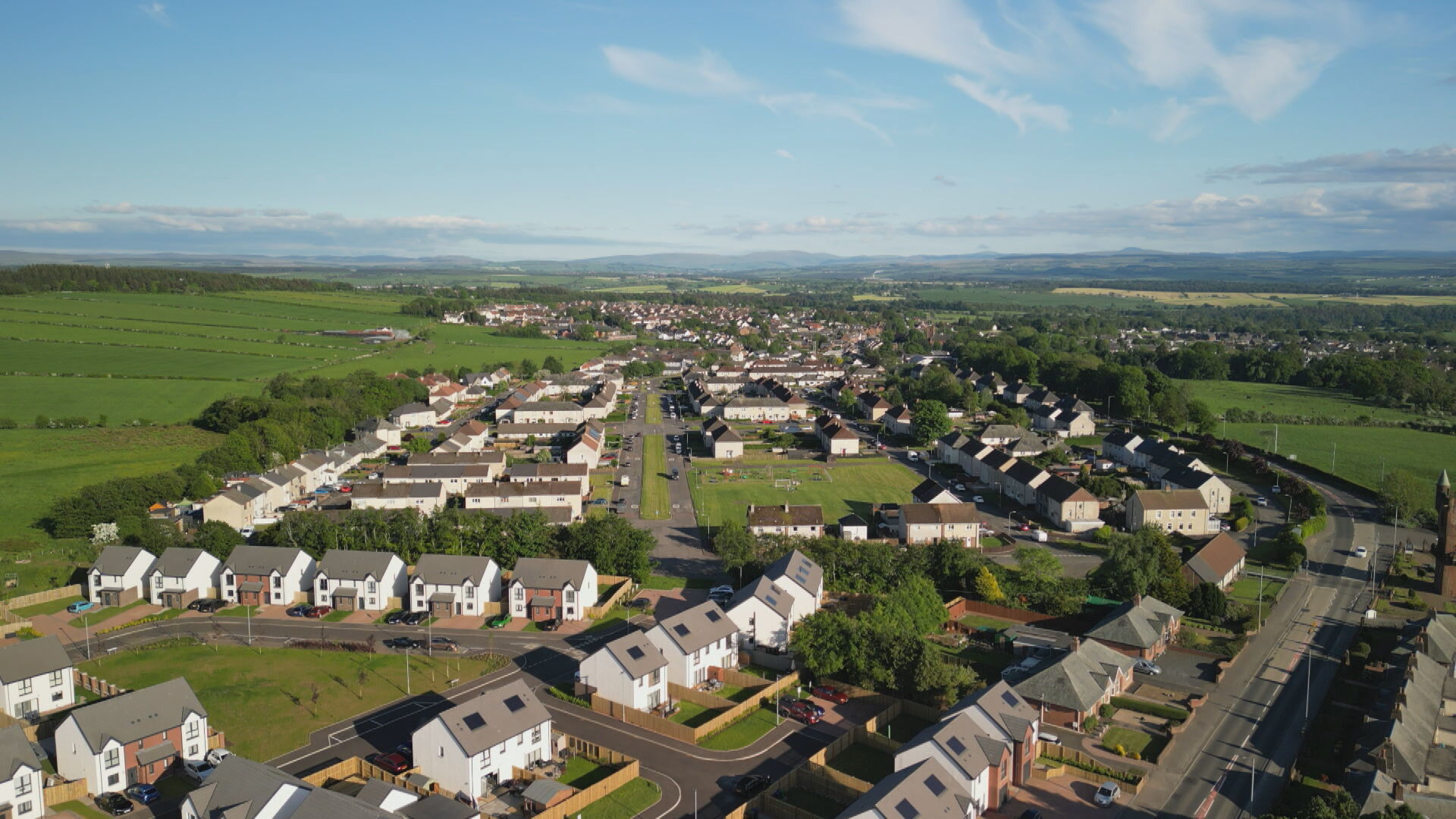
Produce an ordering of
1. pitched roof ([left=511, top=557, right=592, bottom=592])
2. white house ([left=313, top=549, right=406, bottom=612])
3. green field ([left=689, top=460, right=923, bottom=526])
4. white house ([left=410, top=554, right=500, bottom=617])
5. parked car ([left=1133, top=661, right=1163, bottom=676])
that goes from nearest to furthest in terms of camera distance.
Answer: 1. parked car ([left=1133, top=661, right=1163, bottom=676])
2. pitched roof ([left=511, top=557, right=592, bottom=592])
3. white house ([left=410, top=554, right=500, bottom=617])
4. white house ([left=313, top=549, right=406, bottom=612])
5. green field ([left=689, top=460, right=923, bottom=526])

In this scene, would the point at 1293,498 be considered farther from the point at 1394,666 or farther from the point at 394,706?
the point at 394,706

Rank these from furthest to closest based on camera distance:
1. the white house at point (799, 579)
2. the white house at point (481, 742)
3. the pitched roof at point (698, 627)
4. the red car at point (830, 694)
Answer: the white house at point (799, 579)
the pitched roof at point (698, 627)
the red car at point (830, 694)
the white house at point (481, 742)

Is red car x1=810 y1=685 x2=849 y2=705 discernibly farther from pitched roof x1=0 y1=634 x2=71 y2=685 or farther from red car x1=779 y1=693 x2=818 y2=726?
pitched roof x1=0 y1=634 x2=71 y2=685

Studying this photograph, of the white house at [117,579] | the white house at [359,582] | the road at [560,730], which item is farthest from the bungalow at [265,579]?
the white house at [117,579]

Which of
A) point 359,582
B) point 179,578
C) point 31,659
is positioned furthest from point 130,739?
point 179,578

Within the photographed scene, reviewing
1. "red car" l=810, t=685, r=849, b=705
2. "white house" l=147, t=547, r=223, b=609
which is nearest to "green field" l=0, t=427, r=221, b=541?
"white house" l=147, t=547, r=223, b=609

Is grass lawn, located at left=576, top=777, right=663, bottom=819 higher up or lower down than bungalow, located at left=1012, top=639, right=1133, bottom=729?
lower down

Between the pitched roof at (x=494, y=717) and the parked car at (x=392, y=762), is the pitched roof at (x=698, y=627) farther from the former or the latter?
the parked car at (x=392, y=762)
